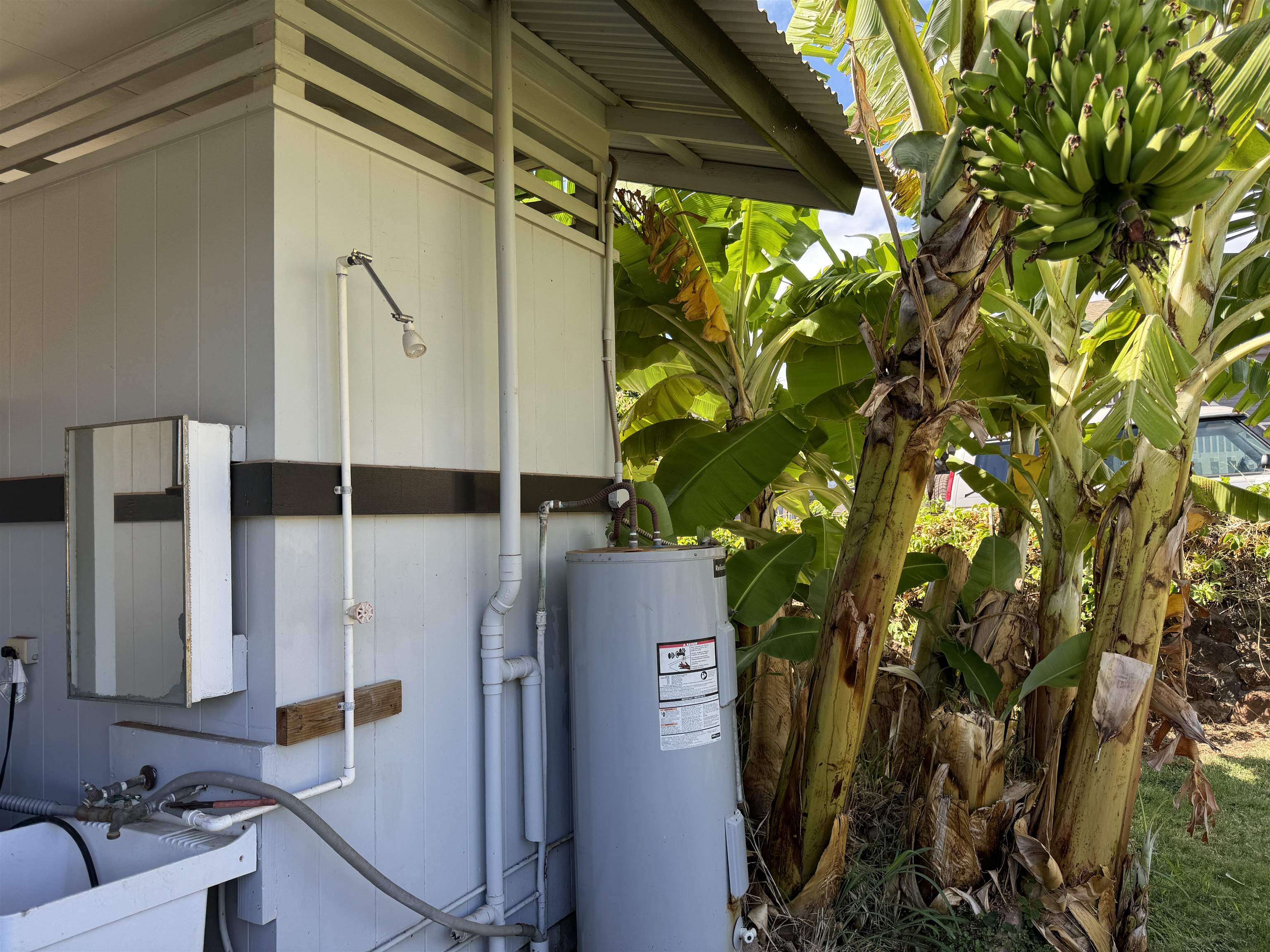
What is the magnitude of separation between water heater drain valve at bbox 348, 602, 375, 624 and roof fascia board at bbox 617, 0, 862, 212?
1675mm

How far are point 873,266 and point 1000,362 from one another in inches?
31.7

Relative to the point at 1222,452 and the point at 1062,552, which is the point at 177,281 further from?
the point at 1222,452

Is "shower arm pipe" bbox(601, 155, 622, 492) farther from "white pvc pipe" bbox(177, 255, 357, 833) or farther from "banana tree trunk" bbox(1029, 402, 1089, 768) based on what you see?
"banana tree trunk" bbox(1029, 402, 1089, 768)

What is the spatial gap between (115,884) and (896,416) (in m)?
2.29

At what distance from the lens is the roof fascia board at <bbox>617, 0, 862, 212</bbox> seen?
2.37m

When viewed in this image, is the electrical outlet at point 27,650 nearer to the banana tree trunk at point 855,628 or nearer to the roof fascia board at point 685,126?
the banana tree trunk at point 855,628

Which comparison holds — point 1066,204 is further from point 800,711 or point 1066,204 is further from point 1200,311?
point 800,711

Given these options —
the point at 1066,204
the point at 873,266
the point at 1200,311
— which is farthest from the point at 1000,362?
the point at 1066,204

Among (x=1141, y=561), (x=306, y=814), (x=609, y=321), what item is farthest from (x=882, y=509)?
(x=306, y=814)

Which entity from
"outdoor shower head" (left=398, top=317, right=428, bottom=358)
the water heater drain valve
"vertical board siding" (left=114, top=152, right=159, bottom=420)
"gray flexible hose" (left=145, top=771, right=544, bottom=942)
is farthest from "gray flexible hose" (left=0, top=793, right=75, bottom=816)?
"outdoor shower head" (left=398, top=317, right=428, bottom=358)

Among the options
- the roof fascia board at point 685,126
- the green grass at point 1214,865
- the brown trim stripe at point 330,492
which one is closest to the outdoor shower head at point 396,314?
the brown trim stripe at point 330,492

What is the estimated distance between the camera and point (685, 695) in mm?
2561

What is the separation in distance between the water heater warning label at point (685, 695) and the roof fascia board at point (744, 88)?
1.73 metres

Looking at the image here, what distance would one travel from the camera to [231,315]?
6.70 ft
